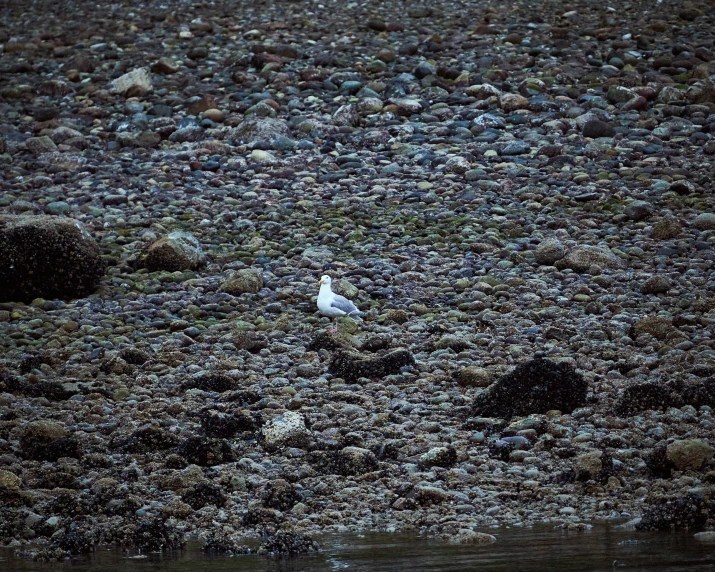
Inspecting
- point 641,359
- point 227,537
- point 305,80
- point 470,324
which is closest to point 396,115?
point 305,80

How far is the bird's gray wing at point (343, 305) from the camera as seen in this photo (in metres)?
10.9

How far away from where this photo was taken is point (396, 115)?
16.6m

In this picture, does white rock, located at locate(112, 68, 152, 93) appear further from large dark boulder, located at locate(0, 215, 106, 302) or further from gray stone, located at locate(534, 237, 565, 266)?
gray stone, located at locate(534, 237, 565, 266)

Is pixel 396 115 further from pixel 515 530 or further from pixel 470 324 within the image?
pixel 515 530

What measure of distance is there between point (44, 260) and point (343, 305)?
12.1 ft

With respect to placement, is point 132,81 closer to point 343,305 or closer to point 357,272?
point 357,272

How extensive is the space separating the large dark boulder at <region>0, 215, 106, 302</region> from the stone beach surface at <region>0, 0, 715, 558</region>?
0.09 feet

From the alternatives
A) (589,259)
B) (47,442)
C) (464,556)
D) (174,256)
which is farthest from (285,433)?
(589,259)

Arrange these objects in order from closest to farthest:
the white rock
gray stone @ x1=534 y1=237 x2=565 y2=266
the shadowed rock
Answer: the shadowed rock
gray stone @ x1=534 y1=237 x2=565 y2=266
the white rock

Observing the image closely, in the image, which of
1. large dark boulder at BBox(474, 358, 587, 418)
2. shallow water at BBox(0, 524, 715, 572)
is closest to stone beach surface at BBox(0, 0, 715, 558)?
large dark boulder at BBox(474, 358, 587, 418)

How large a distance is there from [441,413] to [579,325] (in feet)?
7.66

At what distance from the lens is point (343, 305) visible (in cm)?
1097

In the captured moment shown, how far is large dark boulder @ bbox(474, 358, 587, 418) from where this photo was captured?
347 inches

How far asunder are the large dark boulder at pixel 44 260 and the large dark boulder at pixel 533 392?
5428mm
